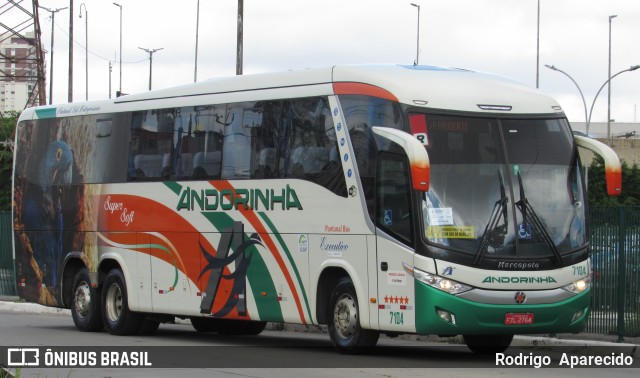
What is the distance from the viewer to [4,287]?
32.3 meters

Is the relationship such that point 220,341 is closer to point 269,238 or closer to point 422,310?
point 269,238

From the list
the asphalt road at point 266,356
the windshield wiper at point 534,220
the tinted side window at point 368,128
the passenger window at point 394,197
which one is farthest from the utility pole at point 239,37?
the windshield wiper at point 534,220

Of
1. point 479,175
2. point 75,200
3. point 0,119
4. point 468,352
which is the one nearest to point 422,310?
point 479,175

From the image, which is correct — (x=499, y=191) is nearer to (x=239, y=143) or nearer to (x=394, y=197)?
(x=394, y=197)

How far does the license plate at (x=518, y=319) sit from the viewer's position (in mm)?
14695

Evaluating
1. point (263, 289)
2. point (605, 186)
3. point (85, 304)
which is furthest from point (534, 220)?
point (605, 186)

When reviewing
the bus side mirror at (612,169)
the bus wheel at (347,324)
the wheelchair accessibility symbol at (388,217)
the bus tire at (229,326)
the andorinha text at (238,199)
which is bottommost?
the bus tire at (229,326)

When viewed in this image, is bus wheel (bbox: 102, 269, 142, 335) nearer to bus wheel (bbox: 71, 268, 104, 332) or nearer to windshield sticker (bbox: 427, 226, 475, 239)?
bus wheel (bbox: 71, 268, 104, 332)

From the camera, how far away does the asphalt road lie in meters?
13.6

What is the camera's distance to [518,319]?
581 inches

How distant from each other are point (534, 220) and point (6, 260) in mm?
20329

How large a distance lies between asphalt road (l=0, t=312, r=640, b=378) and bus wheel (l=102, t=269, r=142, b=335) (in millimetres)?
291

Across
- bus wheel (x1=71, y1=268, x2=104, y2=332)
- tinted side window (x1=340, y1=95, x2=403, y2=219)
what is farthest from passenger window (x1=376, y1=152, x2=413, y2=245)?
bus wheel (x1=71, y1=268, x2=104, y2=332)

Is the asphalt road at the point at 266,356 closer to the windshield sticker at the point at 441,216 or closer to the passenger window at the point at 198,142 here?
the windshield sticker at the point at 441,216
